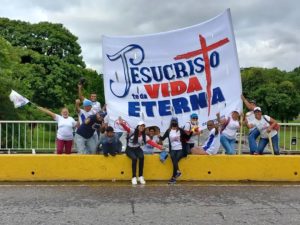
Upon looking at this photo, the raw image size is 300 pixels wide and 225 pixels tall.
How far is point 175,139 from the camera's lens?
393 inches

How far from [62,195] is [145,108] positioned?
2.93 m

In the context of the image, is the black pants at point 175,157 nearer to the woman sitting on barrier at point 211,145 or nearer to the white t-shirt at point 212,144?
the woman sitting on barrier at point 211,145

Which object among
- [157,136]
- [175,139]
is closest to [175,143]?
[175,139]

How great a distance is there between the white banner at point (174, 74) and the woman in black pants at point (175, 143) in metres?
0.42

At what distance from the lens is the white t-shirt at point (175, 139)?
32.7ft

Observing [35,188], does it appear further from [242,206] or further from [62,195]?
[242,206]

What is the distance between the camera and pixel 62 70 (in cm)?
4716

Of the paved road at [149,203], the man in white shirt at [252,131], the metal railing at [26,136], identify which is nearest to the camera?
the paved road at [149,203]

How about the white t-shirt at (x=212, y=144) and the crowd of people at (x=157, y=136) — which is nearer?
the crowd of people at (x=157, y=136)

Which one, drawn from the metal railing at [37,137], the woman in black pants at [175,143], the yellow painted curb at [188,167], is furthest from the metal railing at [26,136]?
the woman in black pants at [175,143]

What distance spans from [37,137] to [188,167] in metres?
4.97

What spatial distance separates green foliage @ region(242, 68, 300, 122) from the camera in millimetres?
51844

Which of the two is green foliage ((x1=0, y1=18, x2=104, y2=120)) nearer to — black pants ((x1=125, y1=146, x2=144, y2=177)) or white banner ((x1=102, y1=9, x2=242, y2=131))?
white banner ((x1=102, y1=9, x2=242, y2=131))

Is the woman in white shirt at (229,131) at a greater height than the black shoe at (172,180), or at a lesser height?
greater
